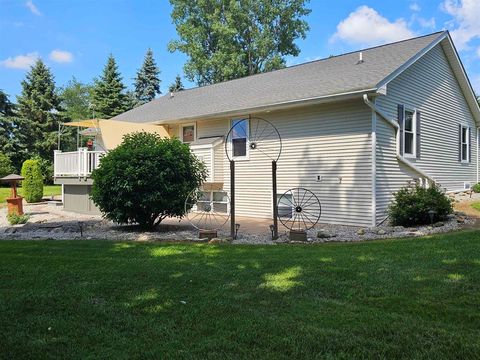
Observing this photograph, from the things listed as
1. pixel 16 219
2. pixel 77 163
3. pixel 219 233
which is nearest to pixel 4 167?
pixel 77 163

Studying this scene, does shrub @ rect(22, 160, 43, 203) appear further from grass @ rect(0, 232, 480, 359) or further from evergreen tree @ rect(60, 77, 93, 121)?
evergreen tree @ rect(60, 77, 93, 121)

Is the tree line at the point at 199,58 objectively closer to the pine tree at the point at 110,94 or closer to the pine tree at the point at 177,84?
the pine tree at the point at 110,94

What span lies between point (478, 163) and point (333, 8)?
542 inches

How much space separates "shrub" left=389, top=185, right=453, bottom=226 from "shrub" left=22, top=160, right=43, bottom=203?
16263 millimetres

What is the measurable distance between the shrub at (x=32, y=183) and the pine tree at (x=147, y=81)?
21212 mm

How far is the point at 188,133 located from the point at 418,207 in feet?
29.0

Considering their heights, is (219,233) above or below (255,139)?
below

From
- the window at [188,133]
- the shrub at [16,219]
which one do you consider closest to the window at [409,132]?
the window at [188,133]

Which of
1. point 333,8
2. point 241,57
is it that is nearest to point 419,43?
point 333,8

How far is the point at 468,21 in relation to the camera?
20.0 m

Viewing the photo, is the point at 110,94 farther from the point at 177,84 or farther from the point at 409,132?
the point at 409,132

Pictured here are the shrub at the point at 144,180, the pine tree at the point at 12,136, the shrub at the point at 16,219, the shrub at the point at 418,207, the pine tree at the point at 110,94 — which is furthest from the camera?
the pine tree at the point at 110,94

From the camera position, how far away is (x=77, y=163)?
15164mm

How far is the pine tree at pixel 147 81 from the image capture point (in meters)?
39.9
